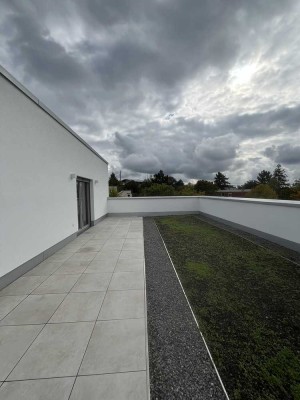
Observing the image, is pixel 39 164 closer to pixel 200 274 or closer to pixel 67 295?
pixel 67 295

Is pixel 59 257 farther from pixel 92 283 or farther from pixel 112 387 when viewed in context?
pixel 112 387

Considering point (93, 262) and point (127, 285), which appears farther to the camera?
point (93, 262)

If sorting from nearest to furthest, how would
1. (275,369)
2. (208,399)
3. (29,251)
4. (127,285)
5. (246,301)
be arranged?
(208,399), (275,369), (246,301), (127,285), (29,251)

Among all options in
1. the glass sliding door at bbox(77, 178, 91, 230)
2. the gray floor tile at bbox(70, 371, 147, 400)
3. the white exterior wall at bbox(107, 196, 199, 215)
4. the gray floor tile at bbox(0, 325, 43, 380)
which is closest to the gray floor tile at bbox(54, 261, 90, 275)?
the gray floor tile at bbox(0, 325, 43, 380)

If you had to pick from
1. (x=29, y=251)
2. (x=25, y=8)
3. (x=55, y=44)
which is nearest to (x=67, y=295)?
(x=29, y=251)

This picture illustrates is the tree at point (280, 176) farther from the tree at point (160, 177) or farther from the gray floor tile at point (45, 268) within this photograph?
the gray floor tile at point (45, 268)

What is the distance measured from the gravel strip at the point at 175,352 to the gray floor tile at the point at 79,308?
2.30 feet

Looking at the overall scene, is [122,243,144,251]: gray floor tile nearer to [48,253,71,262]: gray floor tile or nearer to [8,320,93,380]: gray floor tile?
[48,253,71,262]: gray floor tile

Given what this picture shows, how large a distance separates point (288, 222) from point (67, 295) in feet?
17.3

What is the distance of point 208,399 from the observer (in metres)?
1.35

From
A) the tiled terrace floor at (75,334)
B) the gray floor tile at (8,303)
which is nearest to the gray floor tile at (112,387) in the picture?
the tiled terrace floor at (75,334)

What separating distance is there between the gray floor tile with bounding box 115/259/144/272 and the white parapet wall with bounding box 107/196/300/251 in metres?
3.86

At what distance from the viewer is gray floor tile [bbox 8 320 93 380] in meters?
1.56

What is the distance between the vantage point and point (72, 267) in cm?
389
